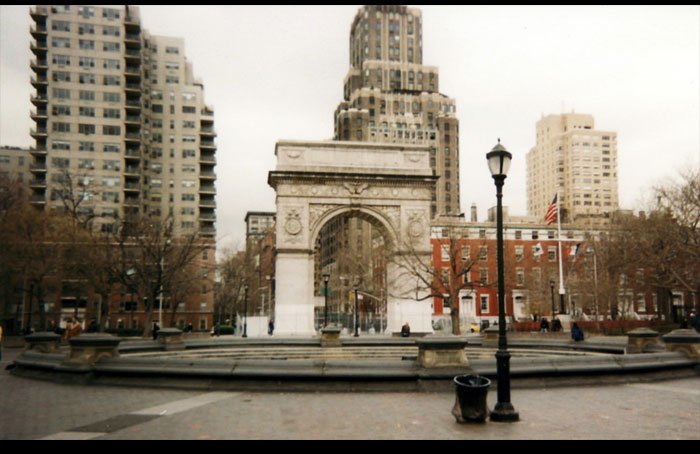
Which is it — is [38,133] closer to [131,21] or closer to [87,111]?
[87,111]

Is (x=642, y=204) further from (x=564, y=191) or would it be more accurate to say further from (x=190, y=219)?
(x=564, y=191)

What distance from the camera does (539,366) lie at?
1562 cm

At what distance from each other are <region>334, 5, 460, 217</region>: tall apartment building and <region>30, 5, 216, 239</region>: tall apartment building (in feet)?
121

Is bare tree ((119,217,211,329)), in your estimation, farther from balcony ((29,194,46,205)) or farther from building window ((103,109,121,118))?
building window ((103,109,121,118))

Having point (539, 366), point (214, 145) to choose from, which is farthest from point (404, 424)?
point (214, 145)

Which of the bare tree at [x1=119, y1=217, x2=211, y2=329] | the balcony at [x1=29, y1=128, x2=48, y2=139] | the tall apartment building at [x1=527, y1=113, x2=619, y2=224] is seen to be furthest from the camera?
the tall apartment building at [x1=527, y1=113, x2=619, y2=224]

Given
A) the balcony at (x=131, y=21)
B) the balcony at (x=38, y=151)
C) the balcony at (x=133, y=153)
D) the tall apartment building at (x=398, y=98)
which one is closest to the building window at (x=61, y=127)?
the balcony at (x=38, y=151)

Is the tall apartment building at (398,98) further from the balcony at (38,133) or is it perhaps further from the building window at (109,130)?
the balcony at (38,133)

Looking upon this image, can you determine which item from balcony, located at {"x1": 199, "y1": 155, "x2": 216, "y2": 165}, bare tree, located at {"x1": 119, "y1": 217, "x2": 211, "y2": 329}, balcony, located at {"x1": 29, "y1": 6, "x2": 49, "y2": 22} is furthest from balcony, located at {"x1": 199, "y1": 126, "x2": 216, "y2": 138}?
bare tree, located at {"x1": 119, "y1": 217, "x2": 211, "y2": 329}

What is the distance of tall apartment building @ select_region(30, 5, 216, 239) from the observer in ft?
281

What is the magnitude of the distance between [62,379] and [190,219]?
7886 cm

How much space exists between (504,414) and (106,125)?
86.6m

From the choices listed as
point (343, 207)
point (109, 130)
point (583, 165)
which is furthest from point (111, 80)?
point (583, 165)

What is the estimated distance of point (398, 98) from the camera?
12725 centimetres
